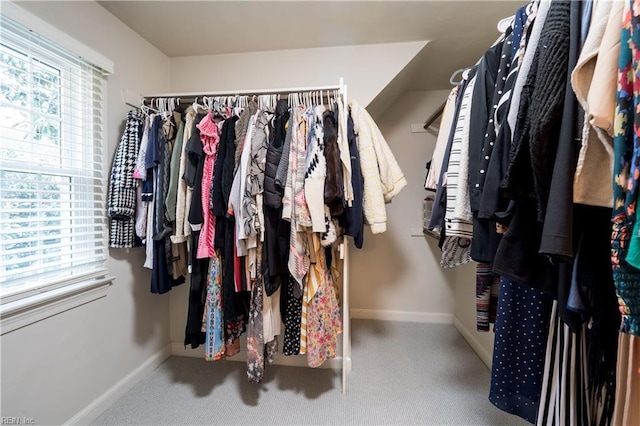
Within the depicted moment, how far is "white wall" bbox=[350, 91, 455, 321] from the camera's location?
241cm

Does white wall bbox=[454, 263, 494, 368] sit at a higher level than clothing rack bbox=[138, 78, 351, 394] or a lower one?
lower

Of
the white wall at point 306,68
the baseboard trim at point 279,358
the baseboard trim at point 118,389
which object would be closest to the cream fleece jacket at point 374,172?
the white wall at point 306,68

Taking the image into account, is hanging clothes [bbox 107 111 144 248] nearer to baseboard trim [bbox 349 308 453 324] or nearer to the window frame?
the window frame

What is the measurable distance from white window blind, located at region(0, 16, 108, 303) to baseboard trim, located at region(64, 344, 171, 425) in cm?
67

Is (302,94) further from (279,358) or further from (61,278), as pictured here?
(279,358)

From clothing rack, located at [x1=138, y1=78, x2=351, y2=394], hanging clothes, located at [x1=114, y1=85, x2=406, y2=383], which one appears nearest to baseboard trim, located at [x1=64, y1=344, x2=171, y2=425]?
hanging clothes, located at [x1=114, y1=85, x2=406, y2=383]

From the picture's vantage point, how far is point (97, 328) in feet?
4.38

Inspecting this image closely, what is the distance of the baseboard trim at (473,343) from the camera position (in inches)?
68.8

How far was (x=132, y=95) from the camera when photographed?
152 cm

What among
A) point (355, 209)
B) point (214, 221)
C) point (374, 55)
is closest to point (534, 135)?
point (355, 209)

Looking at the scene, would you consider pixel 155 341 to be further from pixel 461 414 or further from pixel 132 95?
pixel 461 414

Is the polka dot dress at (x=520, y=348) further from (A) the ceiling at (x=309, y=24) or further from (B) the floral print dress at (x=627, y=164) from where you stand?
(A) the ceiling at (x=309, y=24)

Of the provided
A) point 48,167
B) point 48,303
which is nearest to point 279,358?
point 48,303

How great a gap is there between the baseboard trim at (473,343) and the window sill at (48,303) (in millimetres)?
2492
